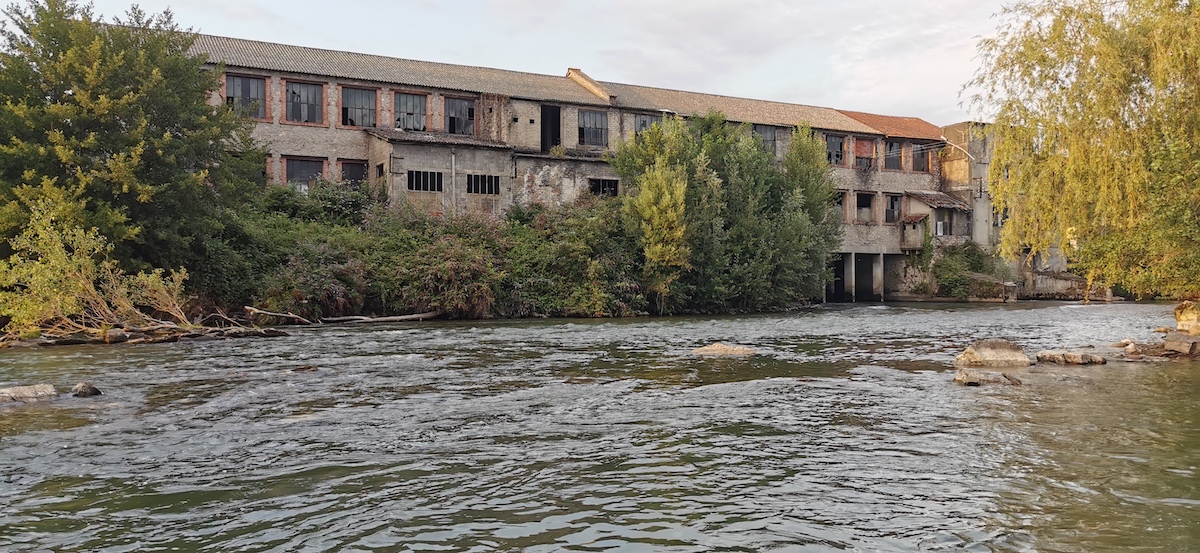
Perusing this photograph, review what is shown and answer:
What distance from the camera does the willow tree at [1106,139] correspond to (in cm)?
1786

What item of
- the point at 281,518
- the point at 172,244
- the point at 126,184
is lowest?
the point at 281,518

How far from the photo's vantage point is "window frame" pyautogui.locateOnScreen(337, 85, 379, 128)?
41.2m

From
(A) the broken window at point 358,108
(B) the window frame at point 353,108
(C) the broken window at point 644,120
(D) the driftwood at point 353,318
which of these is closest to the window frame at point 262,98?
(B) the window frame at point 353,108

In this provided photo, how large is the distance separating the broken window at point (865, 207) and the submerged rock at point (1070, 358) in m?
38.2

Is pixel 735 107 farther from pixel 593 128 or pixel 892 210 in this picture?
pixel 892 210

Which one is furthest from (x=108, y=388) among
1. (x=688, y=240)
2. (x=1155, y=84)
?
(x=688, y=240)

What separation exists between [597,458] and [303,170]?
35070mm

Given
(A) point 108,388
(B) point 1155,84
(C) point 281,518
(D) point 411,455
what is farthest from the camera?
(B) point 1155,84

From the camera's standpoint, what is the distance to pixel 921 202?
55750 mm

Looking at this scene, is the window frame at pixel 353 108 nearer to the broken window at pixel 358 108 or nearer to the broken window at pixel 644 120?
the broken window at pixel 358 108

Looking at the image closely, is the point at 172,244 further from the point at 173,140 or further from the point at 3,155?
the point at 3,155

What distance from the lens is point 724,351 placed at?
2020 centimetres

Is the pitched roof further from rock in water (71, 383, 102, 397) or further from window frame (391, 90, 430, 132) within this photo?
rock in water (71, 383, 102, 397)

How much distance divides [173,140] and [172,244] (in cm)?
330
